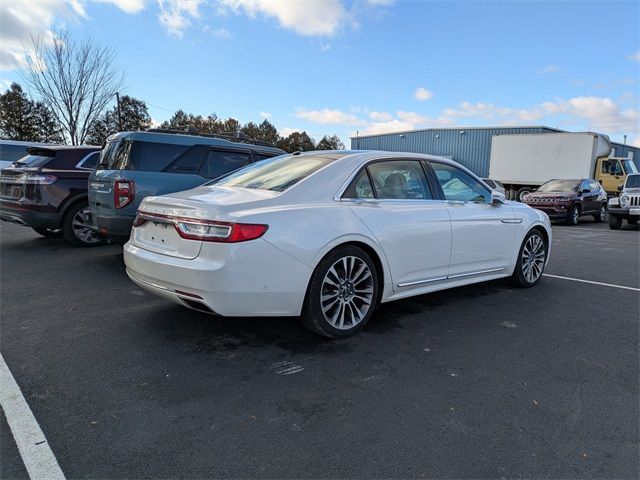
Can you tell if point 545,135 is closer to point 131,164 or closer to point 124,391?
point 131,164

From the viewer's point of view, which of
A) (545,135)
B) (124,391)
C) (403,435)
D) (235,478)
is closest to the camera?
(235,478)

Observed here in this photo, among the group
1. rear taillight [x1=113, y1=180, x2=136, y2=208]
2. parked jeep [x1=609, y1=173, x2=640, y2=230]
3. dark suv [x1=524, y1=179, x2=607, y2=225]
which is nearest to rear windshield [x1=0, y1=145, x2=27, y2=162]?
rear taillight [x1=113, y1=180, x2=136, y2=208]

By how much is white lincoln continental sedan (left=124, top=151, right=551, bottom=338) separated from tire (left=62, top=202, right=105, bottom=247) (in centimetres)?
440

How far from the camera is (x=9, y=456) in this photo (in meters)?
2.24

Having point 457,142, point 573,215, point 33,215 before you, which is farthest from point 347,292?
point 457,142

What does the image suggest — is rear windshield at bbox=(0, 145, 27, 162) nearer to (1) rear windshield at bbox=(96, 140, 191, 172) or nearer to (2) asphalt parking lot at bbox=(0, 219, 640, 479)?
(1) rear windshield at bbox=(96, 140, 191, 172)

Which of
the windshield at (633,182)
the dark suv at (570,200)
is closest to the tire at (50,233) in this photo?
the dark suv at (570,200)

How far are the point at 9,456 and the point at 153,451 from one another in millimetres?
683

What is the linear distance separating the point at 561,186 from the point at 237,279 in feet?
57.4

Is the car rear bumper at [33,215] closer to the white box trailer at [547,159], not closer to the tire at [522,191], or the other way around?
the white box trailer at [547,159]

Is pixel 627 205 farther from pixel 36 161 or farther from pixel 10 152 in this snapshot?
pixel 10 152

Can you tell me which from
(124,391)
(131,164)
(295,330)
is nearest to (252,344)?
(295,330)

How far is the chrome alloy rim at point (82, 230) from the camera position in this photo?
7805 millimetres

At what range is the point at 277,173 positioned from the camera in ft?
14.1
